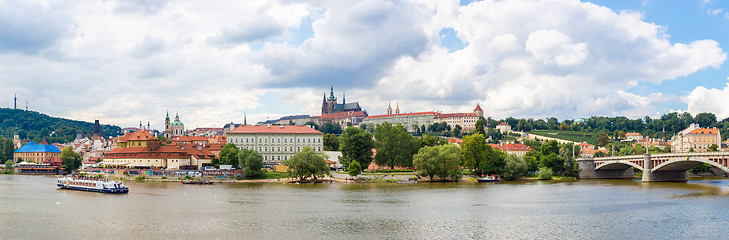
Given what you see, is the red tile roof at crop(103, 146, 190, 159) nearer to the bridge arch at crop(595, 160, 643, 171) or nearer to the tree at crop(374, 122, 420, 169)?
the tree at crop(374, 122, 420, 169)

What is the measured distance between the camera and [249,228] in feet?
121

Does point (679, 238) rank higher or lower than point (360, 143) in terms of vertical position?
lower

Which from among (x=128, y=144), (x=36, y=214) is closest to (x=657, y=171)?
(x=36, y=214)

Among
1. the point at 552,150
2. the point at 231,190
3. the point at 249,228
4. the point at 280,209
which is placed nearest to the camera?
the point at 249,228

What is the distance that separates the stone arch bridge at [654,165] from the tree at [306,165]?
3996cm

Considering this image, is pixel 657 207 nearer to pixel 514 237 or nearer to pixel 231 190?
pixel 514 237

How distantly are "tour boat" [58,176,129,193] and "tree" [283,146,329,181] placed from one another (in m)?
20.5

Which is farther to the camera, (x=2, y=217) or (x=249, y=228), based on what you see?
(x=2, y=217)

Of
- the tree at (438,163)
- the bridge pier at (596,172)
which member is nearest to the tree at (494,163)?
the tree at (438,163)

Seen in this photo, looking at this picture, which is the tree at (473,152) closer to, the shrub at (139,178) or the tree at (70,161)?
the shrub at (139,178)

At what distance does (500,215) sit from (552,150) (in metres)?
59.4

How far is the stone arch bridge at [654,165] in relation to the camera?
6725 cm

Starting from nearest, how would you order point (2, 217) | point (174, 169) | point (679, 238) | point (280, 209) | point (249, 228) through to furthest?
1. point (679, 238)
2. point (249, 228)
3. point (2, 217)
4. point (280, 209)
5. point (174, 169)

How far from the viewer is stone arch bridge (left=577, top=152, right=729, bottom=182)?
221ft
